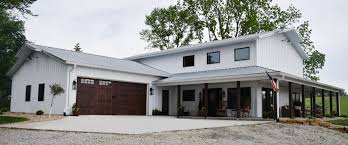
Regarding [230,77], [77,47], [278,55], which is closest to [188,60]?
[278,55]

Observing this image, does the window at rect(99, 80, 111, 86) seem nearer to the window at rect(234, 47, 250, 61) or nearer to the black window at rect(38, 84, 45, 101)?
the black window at rect(38, 84, 45, 101)

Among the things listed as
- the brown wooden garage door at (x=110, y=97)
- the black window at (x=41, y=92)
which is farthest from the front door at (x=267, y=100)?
the black window at (x=41, y=92)

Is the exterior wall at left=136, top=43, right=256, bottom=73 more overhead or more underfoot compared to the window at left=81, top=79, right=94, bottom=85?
more overhead

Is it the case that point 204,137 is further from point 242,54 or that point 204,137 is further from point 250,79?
point 242,54

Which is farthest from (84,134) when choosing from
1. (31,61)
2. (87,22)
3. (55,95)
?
(87,22)

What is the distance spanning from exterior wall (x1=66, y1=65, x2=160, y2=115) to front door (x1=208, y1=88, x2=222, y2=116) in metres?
3.91

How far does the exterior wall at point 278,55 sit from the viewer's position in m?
22.0

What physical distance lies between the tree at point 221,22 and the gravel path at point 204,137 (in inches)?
908

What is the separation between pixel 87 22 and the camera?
995 inches

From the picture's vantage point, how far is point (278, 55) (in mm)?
23859

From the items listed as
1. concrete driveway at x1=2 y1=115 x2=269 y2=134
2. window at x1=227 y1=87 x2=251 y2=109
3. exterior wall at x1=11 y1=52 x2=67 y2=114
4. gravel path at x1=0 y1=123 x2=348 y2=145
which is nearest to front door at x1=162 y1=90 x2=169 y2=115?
window at x1=227 y1=87 x2=251 y2=109

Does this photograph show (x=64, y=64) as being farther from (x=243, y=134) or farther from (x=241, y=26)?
(x=241, y=26)

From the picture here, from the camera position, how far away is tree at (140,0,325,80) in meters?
36.0

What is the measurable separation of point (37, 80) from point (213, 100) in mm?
10772
